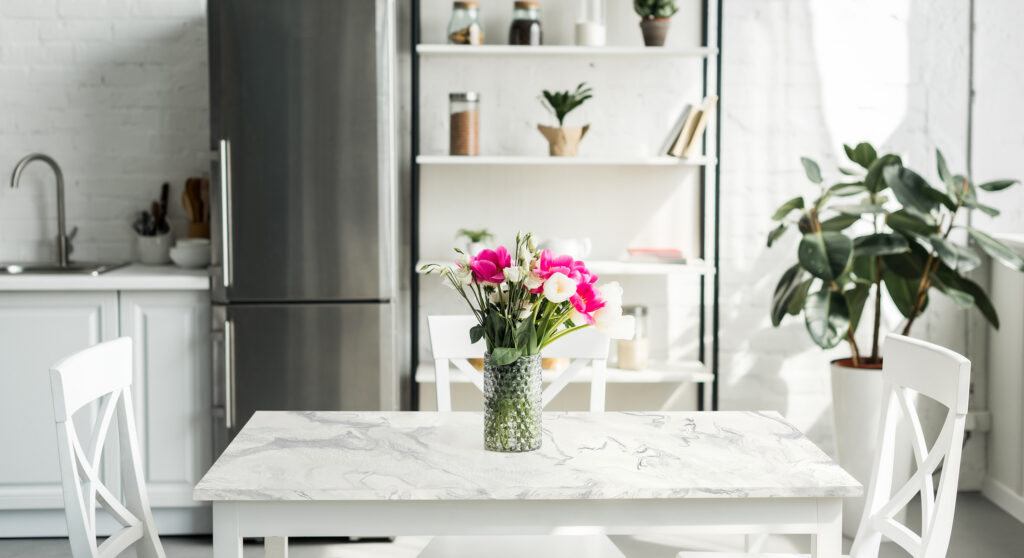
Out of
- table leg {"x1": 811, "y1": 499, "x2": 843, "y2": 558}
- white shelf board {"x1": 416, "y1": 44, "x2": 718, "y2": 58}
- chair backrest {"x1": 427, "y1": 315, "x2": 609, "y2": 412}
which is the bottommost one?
table leg {"x1": 811, "y1": 499, "x2": 843, "y2": 558}

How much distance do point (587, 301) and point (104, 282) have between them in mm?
2113

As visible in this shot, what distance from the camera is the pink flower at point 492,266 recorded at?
5.87 feet

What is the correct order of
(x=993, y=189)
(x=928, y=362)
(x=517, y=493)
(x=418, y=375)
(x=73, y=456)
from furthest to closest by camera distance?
(x=418, y=375) → (x=993, y=189) → (x=928, y=362) → (x=73, y=456) → (x=517, y=493)

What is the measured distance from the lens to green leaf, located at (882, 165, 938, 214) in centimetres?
317

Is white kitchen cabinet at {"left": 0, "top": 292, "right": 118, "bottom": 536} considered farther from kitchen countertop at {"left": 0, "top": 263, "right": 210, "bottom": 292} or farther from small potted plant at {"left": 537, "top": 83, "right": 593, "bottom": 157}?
small potted plant at {"left": 537, "top": 83, "right": 593, "bottom": 157}

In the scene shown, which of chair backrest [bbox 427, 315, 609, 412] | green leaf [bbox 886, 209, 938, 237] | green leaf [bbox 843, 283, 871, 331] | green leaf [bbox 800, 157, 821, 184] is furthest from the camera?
green leaf [bbox 800, 157, 821, 184]

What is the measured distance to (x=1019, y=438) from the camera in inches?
143

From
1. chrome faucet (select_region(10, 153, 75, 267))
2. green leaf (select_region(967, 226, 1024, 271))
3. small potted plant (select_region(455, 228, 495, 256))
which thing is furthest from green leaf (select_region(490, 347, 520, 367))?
chrome faucet (select_region(10, 153, 75, 267))

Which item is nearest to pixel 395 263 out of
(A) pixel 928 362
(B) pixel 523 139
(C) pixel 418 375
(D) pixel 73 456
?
(C) pixel 418 375

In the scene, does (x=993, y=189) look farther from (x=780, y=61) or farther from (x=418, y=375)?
(x=418, y=375)

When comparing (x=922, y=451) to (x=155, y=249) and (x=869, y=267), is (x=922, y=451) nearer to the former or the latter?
(x=869, y=267)

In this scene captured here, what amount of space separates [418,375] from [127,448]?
166cm

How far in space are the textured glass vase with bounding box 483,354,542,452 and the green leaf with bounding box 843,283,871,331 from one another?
5.98 ft

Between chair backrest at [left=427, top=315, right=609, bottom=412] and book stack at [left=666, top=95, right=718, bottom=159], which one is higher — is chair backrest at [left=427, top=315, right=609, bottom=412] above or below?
below
